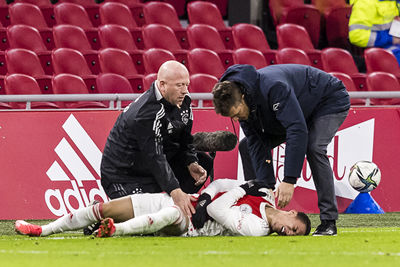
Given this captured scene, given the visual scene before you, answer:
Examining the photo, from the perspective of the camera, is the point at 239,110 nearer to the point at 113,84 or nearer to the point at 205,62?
the point at 113,84

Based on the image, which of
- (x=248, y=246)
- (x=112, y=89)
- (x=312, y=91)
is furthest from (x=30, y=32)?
(x=248, y=246)

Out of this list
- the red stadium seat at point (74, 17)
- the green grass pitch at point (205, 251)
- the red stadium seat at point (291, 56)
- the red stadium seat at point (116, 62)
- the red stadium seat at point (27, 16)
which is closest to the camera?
the green grass pitch at point (205, 251)

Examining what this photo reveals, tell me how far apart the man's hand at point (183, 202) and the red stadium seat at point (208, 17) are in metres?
6.46

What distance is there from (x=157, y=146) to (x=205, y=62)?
4951 millimetres

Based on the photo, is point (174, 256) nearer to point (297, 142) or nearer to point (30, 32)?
point (297, 142)

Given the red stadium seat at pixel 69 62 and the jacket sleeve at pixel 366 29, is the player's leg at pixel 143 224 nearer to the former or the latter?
the red stadium seat at pixel 69 62

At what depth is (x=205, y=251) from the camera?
5051mm

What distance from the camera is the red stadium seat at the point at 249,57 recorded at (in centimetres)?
1127

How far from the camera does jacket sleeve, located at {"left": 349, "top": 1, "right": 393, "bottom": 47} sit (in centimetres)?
1253

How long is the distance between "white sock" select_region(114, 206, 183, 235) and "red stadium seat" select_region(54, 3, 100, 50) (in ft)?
20.5

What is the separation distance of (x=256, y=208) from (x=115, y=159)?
1216 mm

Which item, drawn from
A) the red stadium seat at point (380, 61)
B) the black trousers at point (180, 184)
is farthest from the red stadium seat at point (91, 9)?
the black trousers at point (180, 184)

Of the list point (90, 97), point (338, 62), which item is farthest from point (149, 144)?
point (338, 62)

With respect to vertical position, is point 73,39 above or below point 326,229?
above
